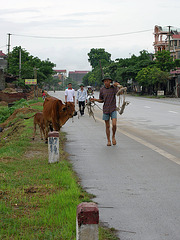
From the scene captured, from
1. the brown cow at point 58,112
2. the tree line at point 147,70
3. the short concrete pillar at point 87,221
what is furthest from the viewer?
the tree line at point 147,70

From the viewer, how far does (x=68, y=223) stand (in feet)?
16.8

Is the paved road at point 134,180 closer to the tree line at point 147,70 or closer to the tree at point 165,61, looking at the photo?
the tree line at point 147,70

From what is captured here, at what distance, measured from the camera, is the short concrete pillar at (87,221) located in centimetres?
362

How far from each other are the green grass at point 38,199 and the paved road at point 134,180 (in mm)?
337

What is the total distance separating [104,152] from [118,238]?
21.5ft

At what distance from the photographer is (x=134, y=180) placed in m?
7.90

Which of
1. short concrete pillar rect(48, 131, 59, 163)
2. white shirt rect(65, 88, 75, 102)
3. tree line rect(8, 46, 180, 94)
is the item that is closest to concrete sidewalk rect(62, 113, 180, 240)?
short concrete pillar rect(48, 131, 59, 163)

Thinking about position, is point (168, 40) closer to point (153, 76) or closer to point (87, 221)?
point (153, 76)

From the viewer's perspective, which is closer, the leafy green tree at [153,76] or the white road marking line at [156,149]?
the white road marking line at [156,149]

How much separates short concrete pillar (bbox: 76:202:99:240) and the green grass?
1025 millimetres

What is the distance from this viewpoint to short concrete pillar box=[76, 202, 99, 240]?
3615 mm

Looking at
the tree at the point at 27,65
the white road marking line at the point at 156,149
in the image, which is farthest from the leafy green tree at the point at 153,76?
the white road marking line at the point at 156,149

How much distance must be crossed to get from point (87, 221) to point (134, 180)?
4352mm

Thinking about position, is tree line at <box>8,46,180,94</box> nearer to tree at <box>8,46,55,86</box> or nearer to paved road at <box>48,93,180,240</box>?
tree at <box>8,46,55,86</box>
